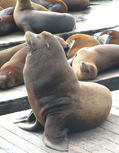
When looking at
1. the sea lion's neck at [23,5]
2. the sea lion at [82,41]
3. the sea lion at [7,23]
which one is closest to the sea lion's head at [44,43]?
the sea lion at [82,41]

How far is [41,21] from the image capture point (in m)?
8.50

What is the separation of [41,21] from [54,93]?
4783 millimetres

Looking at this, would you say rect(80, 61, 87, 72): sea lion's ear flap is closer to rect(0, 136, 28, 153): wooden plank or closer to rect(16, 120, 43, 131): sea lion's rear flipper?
rect(16, 120, 43, 131): sea lion's rear flipper

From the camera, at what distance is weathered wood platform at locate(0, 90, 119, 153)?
3736 millimetres

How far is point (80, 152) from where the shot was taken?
3662mm

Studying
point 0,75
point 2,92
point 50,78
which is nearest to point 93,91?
point 50,78

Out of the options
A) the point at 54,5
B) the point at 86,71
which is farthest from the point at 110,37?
the point at 54,5

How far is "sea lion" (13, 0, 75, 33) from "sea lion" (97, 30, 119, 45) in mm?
1022

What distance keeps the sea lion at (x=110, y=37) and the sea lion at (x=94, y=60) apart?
105 cm

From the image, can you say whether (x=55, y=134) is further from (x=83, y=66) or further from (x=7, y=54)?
(x=7, y=54)

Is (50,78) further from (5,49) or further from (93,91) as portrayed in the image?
(5,49)

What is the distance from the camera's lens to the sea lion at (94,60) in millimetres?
5797

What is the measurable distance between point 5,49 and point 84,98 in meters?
3.82

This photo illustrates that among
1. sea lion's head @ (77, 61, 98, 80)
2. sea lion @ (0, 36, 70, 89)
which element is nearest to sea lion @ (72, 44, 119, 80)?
sea lion's head @ (77, 61, 98, 80)
